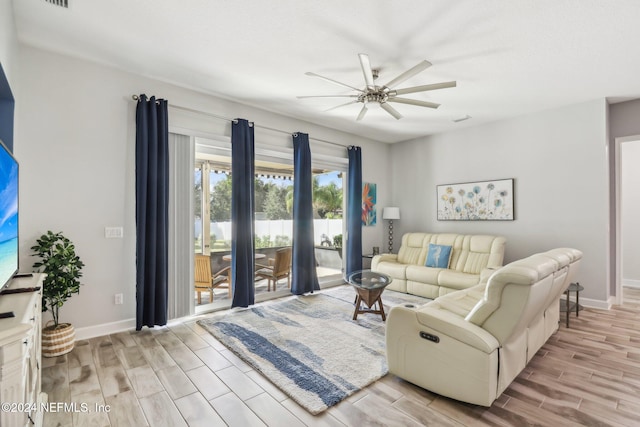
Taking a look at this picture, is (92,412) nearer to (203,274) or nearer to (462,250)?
(203,274)

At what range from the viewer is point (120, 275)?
128 inches

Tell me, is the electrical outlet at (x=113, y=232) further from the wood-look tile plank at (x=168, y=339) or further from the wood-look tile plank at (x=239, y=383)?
the wood-look tile plank at (x=239, y=383)

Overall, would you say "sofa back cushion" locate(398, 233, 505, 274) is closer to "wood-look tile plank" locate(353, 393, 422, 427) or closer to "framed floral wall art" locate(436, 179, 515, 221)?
"framed floral wall art" locate(436, 179, 515, 221)

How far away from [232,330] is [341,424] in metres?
1.80

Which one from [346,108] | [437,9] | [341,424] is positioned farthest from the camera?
[346,108]

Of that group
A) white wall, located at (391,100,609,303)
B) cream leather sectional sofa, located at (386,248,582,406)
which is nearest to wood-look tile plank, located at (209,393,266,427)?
cream leather sectional sofa, located at (386,248,582,406)

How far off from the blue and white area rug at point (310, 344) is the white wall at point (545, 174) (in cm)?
210

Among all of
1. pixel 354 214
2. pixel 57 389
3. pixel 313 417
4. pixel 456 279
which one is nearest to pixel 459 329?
pixel 313 417

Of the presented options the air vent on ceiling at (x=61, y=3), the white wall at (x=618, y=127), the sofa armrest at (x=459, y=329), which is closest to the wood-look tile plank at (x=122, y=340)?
the sofa armrest at (x=459, y=329)

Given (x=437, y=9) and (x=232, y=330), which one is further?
(x=232, y=330)

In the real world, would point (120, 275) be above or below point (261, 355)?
above

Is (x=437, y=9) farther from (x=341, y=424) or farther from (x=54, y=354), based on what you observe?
(x=54, y=354)

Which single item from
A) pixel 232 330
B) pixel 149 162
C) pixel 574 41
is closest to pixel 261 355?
pixel 232 330

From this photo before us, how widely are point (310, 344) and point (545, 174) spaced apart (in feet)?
13.6
